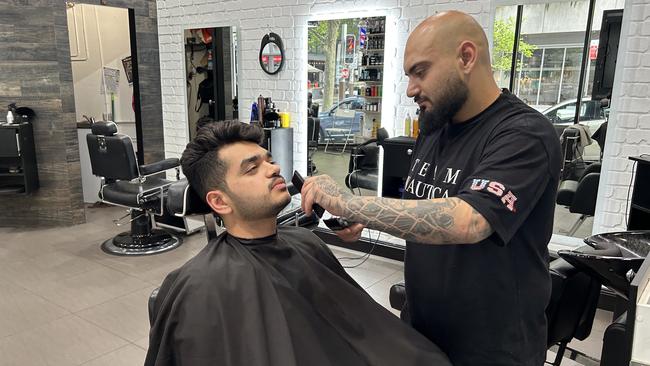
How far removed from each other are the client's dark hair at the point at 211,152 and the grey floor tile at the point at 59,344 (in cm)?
138

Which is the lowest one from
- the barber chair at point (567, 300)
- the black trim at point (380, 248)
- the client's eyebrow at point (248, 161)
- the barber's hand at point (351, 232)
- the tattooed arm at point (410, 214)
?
the black trim at point (380, 248)

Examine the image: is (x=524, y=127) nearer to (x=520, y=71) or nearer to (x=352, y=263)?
(x=520, y=71)

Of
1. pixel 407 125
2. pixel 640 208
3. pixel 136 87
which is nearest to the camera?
pixel 640 208

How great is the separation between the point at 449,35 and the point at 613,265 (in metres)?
1.00

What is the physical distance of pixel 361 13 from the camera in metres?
3.20

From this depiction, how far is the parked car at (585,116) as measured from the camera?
2.54 metres

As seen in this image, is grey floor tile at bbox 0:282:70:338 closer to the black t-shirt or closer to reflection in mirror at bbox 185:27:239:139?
reflection in mirror at bbox 185:27:239:139

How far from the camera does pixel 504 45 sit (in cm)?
270

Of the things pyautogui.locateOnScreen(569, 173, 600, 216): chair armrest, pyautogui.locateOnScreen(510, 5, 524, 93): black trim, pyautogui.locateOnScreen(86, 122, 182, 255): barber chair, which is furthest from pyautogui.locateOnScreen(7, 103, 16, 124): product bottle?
pyautogui.locateOnScreen(569, 173, 600, 216): chair armrest

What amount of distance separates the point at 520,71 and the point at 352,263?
1667 millimetres

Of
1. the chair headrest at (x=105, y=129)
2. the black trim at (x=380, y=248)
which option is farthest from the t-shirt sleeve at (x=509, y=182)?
the chair headrest at (x=105, y=129)

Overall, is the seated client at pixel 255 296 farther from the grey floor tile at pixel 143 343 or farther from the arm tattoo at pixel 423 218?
the grey floor tile at pixel 143 343

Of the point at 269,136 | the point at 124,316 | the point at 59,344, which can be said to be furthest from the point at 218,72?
the point at 59,344

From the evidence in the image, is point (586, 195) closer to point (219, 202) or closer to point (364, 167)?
point (364, 167)
